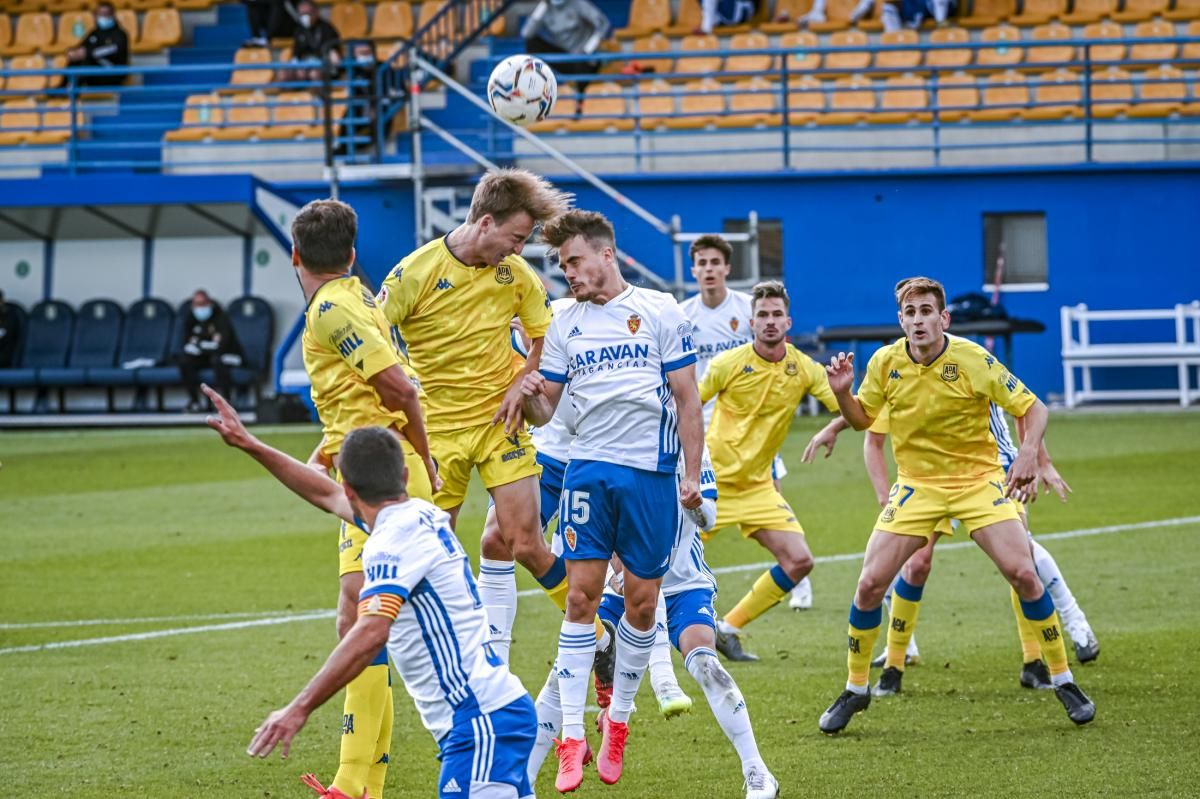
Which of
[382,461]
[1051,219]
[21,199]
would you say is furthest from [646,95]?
[382,461]

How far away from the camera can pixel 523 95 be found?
415 inches

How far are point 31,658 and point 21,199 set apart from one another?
57.2ft

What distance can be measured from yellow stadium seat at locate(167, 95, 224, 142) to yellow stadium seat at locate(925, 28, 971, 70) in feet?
Result: 37.2

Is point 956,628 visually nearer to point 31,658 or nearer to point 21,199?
point 31,658

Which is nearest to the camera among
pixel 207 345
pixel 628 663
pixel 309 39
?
pixel 628 663

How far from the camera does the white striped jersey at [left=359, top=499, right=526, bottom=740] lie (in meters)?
4.97

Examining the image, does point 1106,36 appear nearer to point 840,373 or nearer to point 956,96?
point 956,96

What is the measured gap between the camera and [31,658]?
375 inches

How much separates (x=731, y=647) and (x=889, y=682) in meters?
1.19

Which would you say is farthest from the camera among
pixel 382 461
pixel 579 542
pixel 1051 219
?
pixel 1051 219

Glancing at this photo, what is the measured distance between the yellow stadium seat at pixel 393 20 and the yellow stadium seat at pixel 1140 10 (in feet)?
39.7

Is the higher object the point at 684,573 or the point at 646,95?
the point at 646,95

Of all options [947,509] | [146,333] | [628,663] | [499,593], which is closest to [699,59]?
[146,333]

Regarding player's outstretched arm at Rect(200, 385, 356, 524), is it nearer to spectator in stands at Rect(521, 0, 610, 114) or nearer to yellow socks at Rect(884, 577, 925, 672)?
yellow socks at Rect(884, 577, 925, 672)
